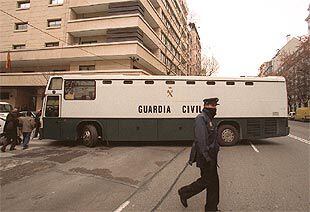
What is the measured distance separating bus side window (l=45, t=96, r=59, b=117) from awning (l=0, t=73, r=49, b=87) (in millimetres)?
16809

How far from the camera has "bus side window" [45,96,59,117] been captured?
12.8m

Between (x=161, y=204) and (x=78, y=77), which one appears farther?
(x=78, y=77)

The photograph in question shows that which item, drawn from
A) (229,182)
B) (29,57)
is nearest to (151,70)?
(29,57)

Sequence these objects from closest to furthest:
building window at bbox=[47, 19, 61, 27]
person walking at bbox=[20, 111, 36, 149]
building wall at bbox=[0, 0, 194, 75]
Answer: person walking at bbox=[20, 111, 36, 149] → building wall at bbox=[0, 0, 194, 75] → building window at bbox=[47, 19, 61, 27]

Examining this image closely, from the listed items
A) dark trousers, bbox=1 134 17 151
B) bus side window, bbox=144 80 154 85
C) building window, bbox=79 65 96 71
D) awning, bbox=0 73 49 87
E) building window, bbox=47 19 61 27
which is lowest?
dark trousers, bbox=1 134 17 151

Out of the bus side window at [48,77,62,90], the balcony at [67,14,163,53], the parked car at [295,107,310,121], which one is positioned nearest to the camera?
the bus side window at [48,77,62,90]

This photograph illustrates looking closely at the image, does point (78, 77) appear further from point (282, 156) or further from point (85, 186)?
point (282, 156)

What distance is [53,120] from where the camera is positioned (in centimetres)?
1271

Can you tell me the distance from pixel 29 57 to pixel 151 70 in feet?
42.0

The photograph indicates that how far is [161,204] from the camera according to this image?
5.22 m

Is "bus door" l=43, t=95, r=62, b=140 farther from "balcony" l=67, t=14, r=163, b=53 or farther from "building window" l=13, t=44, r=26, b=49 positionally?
"building window" l=13, t=44, r=26, b=49

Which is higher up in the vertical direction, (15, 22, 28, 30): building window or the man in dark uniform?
(15, 22, 28, 30): building window

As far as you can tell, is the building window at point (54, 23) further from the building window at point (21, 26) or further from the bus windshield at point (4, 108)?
the bus windshield at point (4, 108)

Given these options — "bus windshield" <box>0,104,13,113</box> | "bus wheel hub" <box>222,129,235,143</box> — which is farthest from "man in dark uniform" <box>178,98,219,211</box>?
"bus windshield" <box>0,104,13,113</box>
